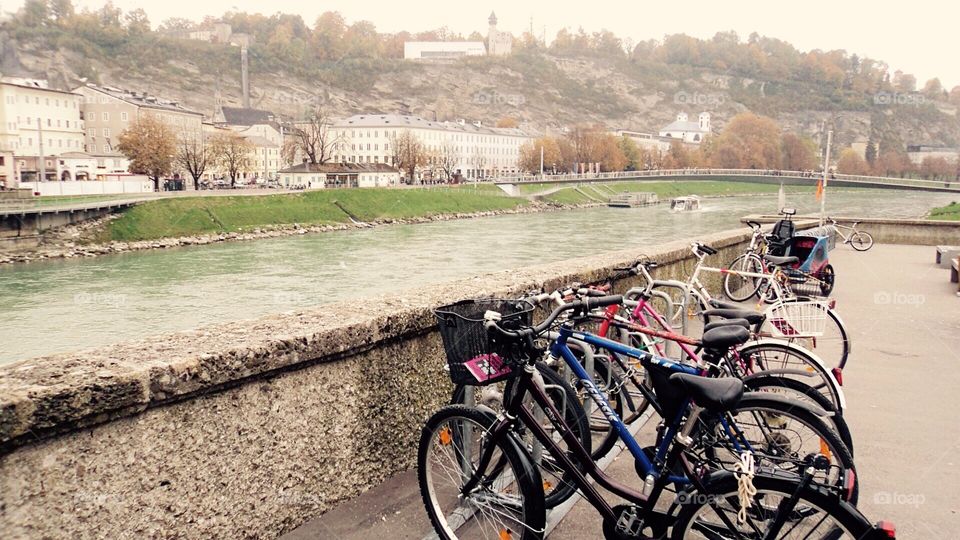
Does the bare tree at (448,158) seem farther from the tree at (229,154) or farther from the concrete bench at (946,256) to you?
the concrete bench at (946,256)

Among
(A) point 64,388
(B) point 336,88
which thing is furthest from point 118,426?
(B) point 336,88

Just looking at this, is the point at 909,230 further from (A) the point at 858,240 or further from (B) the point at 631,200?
(B) the point at 631,200

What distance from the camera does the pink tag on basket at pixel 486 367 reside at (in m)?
2.90

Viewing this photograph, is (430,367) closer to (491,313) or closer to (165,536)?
(491,313)

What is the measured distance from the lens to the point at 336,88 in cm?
18088

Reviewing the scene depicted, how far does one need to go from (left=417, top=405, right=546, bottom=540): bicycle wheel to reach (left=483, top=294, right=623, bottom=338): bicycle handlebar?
367mm

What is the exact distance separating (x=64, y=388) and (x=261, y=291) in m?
23.4

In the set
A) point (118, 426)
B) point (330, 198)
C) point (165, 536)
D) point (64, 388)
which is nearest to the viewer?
point (64, 388)

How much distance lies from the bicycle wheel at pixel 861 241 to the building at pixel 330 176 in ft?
206

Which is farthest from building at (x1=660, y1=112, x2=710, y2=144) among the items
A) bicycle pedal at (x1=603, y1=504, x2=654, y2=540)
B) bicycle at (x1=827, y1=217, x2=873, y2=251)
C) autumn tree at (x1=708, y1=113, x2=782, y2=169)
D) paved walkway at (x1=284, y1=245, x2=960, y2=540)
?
bicycle pedal at (x1=603, y1=504, x2=654, y2=540)

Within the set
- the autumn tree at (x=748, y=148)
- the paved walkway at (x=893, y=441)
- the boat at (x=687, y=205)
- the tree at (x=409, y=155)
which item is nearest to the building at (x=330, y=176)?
the tree at (x=409, y=155)

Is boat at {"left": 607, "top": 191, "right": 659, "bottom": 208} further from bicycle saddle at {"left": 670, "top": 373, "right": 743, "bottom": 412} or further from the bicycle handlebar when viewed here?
bicycle saddle at {"left": 670, "top": 373, "right": 743, "bottom": 412}

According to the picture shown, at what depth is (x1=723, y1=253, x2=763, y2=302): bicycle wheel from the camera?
8945mm

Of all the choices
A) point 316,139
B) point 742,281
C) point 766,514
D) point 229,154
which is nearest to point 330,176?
point 229,154
